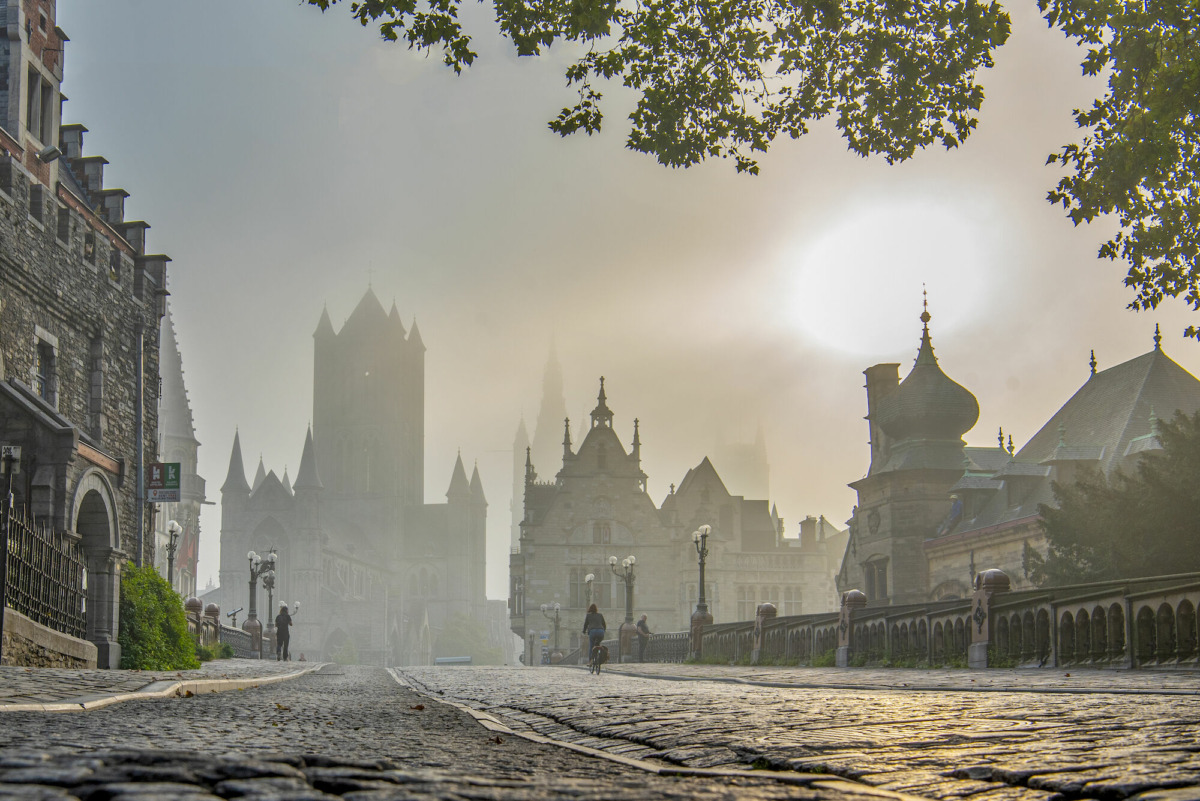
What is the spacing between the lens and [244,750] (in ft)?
15.8

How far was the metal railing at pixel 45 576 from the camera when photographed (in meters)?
16.5

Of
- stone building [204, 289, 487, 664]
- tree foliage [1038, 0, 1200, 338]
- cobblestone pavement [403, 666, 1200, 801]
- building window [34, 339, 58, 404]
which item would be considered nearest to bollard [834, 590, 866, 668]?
tree foliage [1038, 0, 1200, 338]

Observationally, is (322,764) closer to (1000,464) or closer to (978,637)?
(978,637)

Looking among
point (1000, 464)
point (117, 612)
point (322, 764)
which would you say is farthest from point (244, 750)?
point (1000, 464)

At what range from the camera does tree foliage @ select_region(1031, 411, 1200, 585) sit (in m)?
28.1

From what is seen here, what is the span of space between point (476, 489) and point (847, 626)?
12230 cm

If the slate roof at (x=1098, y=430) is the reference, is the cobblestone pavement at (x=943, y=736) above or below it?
below

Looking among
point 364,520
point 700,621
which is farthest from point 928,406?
point 364,520

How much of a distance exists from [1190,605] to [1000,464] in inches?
1588

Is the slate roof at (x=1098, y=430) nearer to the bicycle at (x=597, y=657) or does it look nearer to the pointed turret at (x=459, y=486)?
the bicycle at (x=597, y=657)

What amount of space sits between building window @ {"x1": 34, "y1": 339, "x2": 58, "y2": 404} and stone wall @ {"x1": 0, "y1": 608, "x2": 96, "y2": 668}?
738 cm

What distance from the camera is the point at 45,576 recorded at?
18078mm

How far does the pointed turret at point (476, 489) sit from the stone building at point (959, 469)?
9289cm

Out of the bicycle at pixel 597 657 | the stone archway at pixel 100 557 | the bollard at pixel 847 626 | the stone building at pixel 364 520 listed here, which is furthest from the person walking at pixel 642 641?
the stone building at pixel 364 520
